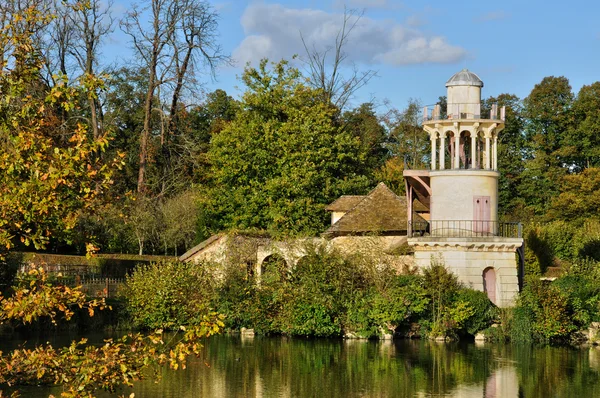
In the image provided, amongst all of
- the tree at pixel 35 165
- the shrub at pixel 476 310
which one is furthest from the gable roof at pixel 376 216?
the tree at pixel 35 165

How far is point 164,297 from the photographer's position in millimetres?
31844

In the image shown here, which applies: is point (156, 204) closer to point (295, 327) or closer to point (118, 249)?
point (118, 249)

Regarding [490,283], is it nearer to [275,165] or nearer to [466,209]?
[466,209]

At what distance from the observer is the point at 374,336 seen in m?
31.8

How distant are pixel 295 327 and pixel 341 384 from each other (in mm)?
8537

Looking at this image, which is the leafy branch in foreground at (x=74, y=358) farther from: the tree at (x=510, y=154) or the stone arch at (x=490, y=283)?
the tree at (x=510, y=154)

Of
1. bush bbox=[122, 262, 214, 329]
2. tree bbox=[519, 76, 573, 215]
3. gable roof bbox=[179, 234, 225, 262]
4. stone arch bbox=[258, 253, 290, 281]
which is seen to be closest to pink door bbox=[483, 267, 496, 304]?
stone arch bbox=[258, 253, 290, 281]

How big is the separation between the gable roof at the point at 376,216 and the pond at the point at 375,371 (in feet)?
23.7

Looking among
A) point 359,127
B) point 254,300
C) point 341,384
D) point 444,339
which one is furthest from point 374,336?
point 359,127

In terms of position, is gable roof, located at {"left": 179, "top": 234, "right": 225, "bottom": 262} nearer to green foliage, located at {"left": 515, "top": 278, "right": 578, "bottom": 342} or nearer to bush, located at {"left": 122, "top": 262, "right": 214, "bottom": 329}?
bush, located at {"left": 122, "top": 262, "right": 214, "bottom": 329}

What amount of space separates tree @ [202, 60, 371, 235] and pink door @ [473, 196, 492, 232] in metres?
10.4

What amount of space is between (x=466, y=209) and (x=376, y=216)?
16.0 feet

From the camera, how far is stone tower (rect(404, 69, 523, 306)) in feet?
109

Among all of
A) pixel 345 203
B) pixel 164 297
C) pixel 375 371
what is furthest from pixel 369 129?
pixel 375 371
